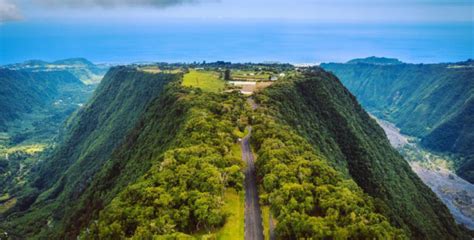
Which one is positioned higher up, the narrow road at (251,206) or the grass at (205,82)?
the grass at (205,82)

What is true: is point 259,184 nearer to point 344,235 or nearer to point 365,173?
point 344,235

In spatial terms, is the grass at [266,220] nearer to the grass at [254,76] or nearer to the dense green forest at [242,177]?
the dense green forest at [242,177]

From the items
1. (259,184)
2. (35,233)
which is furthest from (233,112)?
(35,233)

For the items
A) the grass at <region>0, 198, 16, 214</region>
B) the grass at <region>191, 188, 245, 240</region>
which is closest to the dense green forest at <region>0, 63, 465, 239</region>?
the grass at <region>191, 188, 245, 240</region>

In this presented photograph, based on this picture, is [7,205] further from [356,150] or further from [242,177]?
[242,177]

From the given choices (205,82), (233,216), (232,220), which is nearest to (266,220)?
A: (233,216)

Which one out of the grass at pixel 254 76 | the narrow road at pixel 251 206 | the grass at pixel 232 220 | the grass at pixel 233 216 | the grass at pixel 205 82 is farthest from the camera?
the grass at pixel 254 76

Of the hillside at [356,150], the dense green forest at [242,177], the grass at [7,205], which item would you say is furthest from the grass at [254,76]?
the grass at [7,205]

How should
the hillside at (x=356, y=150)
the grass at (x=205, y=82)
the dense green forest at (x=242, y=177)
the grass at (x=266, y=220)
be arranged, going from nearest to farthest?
the dense green forest at (x=242, y=177) → the grass at (x=266, y=220) → the hillside at (x=356, y=150) → the grass at (x=205, y=82)
